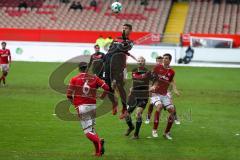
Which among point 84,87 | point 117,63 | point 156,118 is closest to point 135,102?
point 156,118

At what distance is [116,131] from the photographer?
63.2 ft

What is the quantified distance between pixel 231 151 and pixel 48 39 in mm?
37897

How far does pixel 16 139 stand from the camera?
57.4 feet

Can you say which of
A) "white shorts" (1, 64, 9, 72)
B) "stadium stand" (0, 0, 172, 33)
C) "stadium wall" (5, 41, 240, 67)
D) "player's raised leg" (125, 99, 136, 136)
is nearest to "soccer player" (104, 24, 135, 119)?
"player's raised leg" (125, 99, 136, 136)

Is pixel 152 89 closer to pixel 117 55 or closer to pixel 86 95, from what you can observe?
pixel 117 55

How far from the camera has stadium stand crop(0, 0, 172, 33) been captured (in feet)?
185

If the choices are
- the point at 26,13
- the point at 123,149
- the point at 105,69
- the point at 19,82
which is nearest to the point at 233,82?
the point at 19,82

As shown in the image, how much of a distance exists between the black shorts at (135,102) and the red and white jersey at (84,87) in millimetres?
3004

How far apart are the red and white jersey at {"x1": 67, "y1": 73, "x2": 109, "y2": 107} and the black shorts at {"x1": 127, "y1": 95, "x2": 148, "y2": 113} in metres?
3.00

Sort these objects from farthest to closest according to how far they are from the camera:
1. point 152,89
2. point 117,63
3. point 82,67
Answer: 1. point 117,63
2. point 152,89
3. point 82,67

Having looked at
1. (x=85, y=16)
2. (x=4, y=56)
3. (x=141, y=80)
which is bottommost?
(x=141, y=80)

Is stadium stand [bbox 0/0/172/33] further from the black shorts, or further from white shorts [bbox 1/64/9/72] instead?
the black shorts

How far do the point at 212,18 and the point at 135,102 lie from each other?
39462 mm

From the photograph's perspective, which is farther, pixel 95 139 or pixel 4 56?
pixel 4 56
